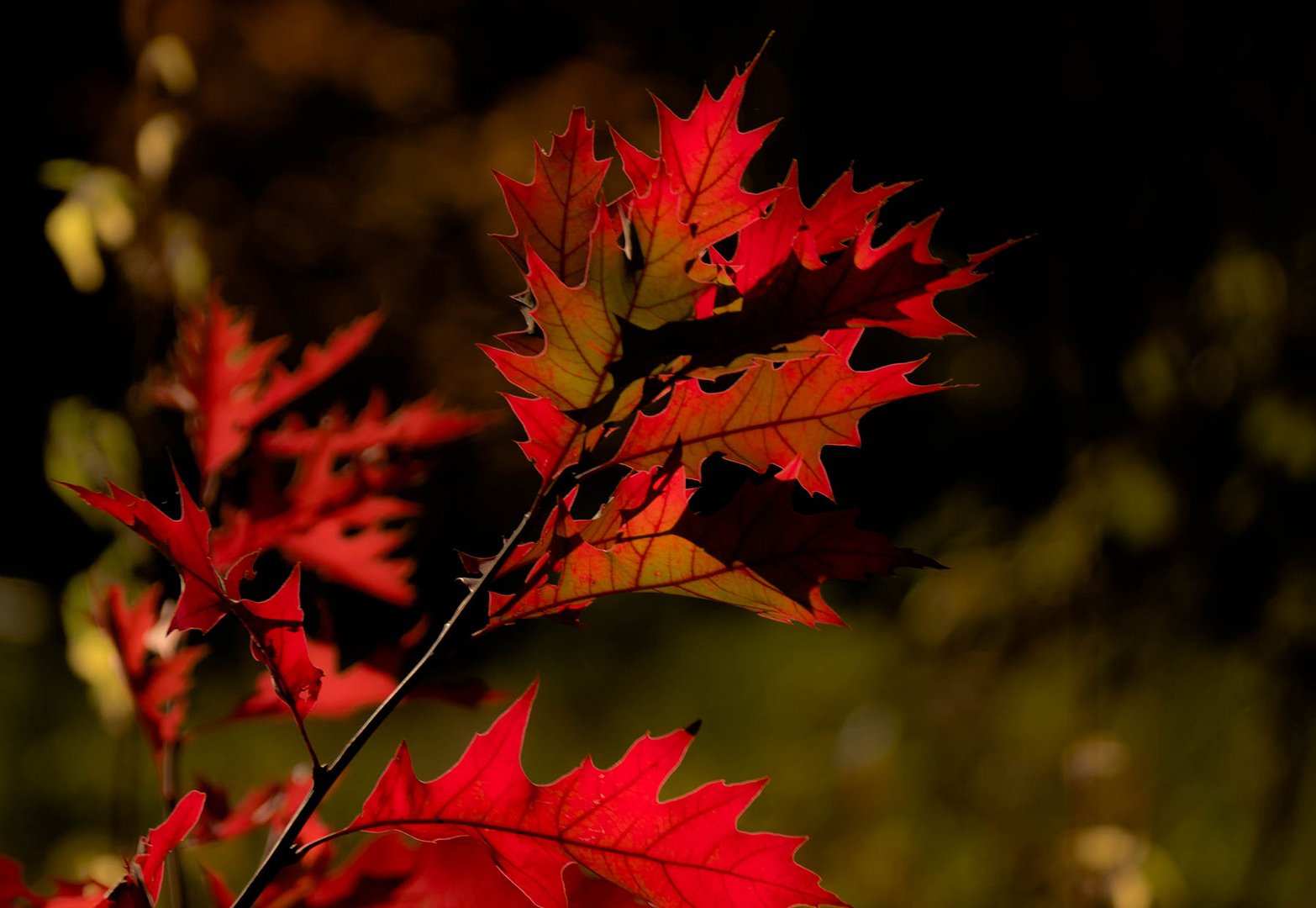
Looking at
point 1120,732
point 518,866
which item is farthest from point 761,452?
point 1120,732

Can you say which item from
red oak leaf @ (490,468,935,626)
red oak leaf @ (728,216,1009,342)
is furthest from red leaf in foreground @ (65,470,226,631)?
red oak leaf @ (728,216,1009,342)

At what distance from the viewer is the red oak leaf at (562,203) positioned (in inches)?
15.4

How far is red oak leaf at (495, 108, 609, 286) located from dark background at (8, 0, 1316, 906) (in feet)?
0.54

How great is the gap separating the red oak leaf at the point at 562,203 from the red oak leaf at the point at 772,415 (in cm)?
7

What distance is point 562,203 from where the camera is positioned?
0.40 m

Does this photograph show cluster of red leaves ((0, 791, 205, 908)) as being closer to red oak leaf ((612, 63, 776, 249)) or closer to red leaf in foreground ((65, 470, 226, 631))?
red leaf in foreground ((65, 470, 226, 631))

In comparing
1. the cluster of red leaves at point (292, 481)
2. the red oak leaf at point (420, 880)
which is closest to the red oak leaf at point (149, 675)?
the cluster of red leaves at point (292, 481)

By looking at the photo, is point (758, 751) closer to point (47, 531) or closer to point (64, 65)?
point (47, 531)

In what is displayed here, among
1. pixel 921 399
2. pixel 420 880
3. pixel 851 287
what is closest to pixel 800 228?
pixel 851 287

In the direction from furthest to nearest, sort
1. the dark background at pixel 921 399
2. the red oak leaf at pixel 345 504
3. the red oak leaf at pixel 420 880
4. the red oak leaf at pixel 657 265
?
the dark background at pixel 921 399 → the red oak leaf at pixel 345 504 → the red oak leaf at pixel 420 880 → the red oak leaf at pixel 657 265

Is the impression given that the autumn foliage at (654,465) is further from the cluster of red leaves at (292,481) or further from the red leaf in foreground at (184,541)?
the cluster of red leaves at (292,481)

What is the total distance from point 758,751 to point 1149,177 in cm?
228

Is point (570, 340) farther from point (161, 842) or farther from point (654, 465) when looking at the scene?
point (161, 842)

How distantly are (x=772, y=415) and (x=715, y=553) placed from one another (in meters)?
0.06
